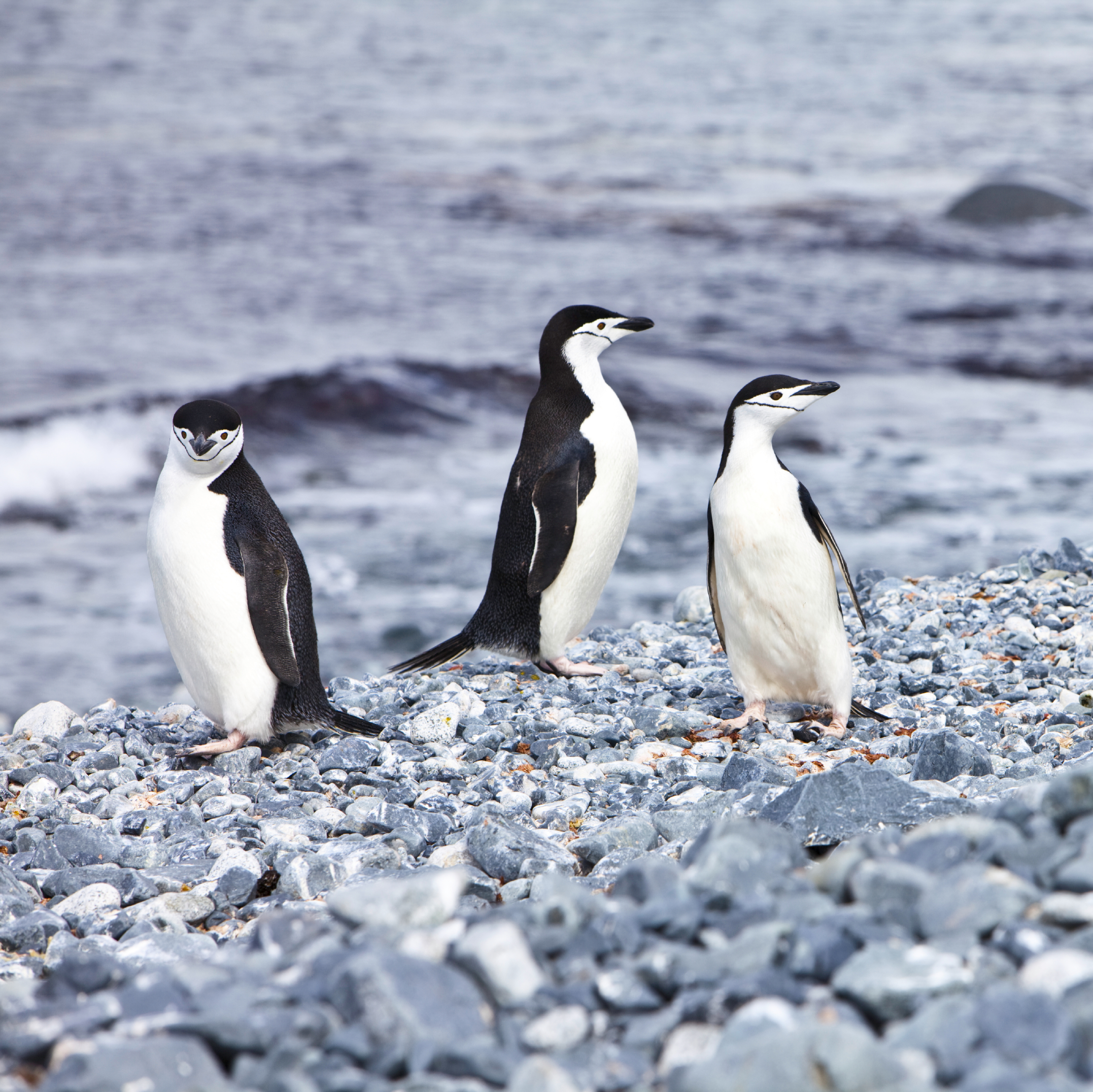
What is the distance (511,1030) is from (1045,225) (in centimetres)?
1949

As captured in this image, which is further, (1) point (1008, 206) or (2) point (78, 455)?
(1) point (1008, 206)

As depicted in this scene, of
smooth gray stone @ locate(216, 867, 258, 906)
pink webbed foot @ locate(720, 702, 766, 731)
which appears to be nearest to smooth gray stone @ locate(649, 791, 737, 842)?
pink webbed foot @ locate(720, 702, 766, 731)

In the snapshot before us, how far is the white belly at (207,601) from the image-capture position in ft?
11.7

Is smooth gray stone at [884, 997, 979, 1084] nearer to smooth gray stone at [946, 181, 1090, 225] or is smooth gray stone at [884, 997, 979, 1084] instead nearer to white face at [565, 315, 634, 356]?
white face at [565, 315, 634, 356]

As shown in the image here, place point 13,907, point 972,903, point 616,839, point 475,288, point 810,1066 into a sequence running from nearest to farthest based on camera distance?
point 810,1066 → point 972,903 → point 13,907 → point 616,839 → point 475,288

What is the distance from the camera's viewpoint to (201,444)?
3.43 meters

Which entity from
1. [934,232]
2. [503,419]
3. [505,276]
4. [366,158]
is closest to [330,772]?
[503,419]

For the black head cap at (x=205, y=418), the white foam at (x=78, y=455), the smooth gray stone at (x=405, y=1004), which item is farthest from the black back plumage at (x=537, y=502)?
the white foam at (x=78, y=455)

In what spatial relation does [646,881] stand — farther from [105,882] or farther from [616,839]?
[105,882]

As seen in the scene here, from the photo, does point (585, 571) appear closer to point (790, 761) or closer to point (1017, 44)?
point (790, 761)

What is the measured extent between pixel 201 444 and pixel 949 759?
210 centimetres

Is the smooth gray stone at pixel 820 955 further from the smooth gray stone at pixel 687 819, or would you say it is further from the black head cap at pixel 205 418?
the black head cap at pixel 205 418

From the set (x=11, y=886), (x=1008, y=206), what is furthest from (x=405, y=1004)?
(x=1008, y=206)

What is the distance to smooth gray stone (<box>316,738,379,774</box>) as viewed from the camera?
3596 millimetres
